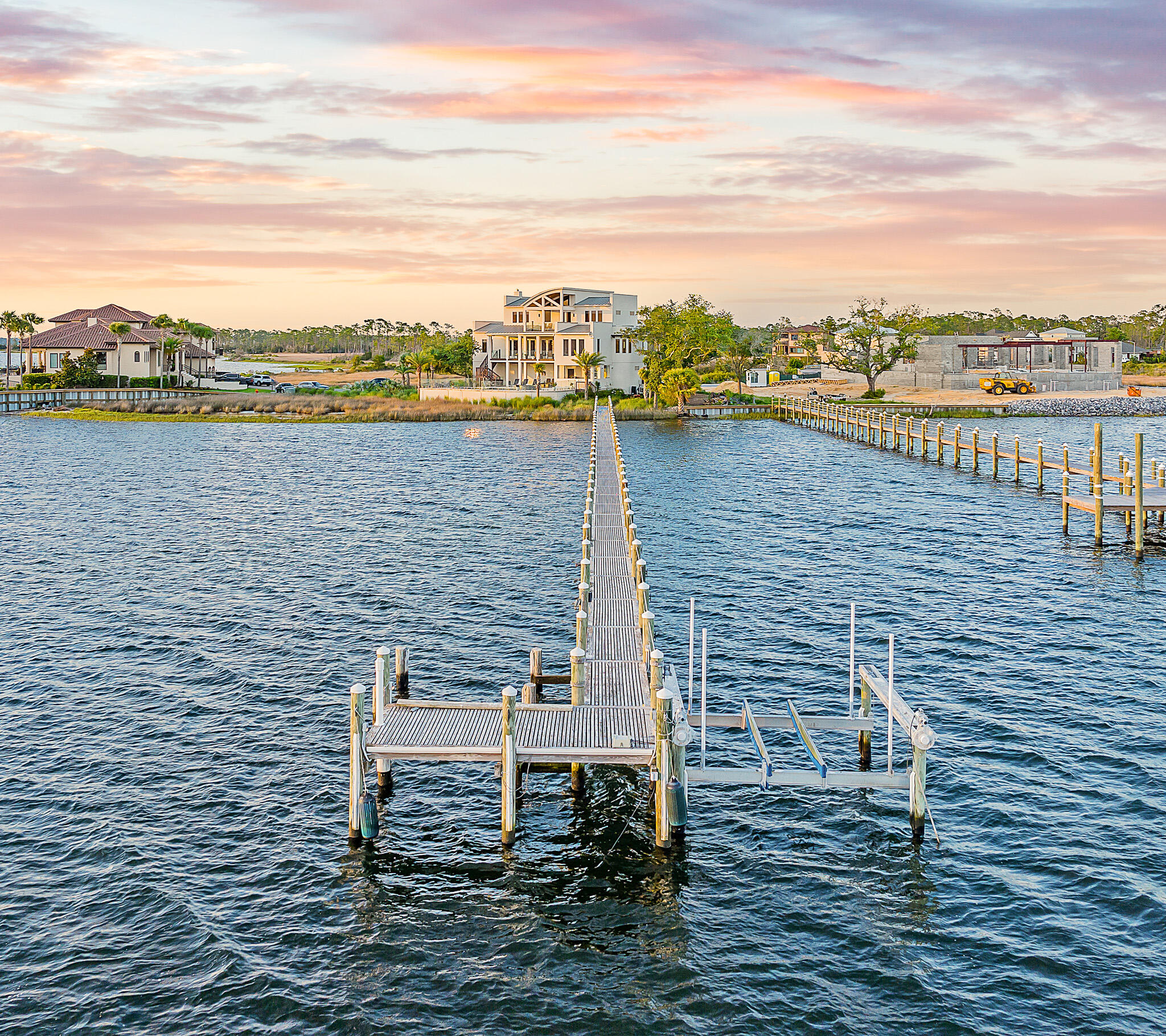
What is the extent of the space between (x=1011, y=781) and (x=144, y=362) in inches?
5827

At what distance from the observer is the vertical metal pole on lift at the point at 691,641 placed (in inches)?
871

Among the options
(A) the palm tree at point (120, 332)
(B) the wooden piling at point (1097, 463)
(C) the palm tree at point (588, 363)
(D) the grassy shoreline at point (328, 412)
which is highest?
(A) the palm tree at point (120, 332)

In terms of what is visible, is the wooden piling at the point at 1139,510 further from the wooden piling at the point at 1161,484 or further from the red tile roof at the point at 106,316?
the red tile roof at the point at 106,316

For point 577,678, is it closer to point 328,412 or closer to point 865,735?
point 865,735

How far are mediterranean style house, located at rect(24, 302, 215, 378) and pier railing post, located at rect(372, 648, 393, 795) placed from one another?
142209 mm

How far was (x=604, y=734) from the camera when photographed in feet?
63.4

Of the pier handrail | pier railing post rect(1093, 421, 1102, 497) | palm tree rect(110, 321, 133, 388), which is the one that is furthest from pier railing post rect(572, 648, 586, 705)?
palm tree rect(110, 321, 133, 388)

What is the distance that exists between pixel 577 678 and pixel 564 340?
11503 cm

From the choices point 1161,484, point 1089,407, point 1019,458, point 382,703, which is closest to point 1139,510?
point 1161,484

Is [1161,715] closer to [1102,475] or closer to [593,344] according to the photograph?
[1102,475]

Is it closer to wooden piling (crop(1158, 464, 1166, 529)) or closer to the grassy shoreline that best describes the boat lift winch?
wooden piling (crop(1158, 464, 1166, 529))

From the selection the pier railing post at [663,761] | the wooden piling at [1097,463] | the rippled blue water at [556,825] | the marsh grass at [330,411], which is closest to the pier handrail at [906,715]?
the rippled blue water at [556,825]

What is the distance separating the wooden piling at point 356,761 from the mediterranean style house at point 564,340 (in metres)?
115

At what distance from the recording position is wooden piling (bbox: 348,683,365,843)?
18.8m
